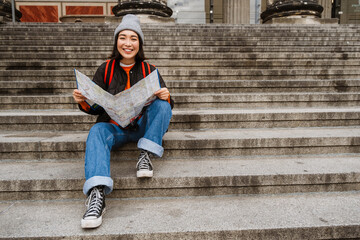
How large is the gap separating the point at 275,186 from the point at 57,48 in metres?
5.04

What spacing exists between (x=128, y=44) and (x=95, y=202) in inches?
50.4

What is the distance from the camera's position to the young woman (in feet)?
5.76

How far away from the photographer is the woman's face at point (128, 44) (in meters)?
2.16

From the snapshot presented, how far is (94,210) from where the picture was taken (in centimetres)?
166

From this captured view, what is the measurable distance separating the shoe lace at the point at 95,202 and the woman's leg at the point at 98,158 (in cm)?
5

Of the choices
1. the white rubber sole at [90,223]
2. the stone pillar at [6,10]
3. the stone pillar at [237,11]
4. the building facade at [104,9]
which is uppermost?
the building facade at [104,9]

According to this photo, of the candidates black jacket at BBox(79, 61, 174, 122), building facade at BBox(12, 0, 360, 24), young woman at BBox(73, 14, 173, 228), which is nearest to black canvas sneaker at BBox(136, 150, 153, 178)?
young woman at BBox(73, 14, 173, 228)

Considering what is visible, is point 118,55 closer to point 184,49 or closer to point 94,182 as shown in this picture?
point 94,182

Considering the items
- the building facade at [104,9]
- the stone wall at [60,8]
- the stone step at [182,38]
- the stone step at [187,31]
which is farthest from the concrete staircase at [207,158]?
the stone wall at [60,8]

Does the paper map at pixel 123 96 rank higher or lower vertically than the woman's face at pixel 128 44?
lower

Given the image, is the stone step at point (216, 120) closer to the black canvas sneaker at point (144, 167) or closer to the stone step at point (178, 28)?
the black canvas sneaker at point (144, 167)

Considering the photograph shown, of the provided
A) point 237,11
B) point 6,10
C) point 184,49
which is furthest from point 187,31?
point 237,11

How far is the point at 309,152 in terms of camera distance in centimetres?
263

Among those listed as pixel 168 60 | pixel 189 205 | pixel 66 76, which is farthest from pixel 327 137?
pixel 66 76
